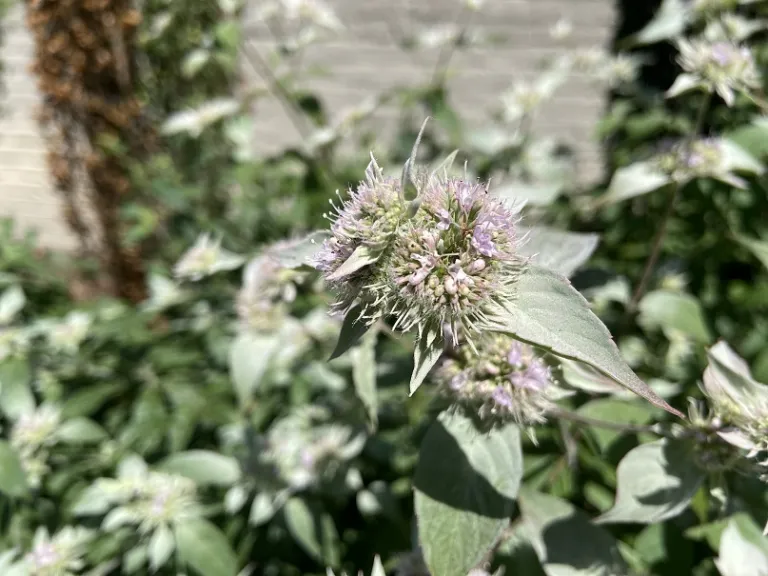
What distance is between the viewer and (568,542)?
0.88m

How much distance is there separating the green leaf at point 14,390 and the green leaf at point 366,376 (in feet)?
2.89

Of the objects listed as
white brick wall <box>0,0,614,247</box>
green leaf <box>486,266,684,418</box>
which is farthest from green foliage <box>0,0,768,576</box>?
white brick wall <box>0,0,614,247</box>

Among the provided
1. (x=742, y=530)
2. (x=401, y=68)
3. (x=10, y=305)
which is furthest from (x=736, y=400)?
(x=401, y=68)

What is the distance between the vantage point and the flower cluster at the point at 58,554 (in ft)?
3.81

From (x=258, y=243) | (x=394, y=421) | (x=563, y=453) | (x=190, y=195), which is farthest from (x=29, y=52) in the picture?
(x=563, y=453)

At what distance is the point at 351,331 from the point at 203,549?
835mm

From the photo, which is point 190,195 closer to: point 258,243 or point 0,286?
point 258,243

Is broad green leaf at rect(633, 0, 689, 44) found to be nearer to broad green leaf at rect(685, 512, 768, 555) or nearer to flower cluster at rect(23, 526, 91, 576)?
broad green leaf at rect(685, 512, 768, 555)

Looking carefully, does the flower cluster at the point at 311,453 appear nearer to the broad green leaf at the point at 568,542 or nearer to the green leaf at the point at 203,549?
A: the green leaf at the point at 203,549

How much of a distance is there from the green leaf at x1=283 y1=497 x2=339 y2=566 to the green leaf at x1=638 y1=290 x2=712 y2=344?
940mm

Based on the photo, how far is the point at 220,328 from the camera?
1.85 m

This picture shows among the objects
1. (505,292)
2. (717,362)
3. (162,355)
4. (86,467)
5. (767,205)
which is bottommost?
(86,467)

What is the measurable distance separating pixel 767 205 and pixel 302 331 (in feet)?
4.31

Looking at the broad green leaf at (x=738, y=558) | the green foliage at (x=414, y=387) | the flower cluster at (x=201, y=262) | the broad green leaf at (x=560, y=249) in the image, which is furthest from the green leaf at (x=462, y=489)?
the flower cluster at (x=201, y=262)
